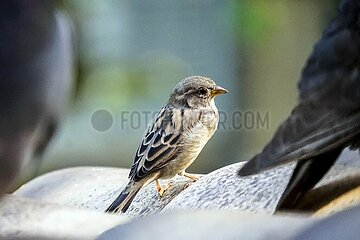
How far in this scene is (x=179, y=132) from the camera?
602 mm

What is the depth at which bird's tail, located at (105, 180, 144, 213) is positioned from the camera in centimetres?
61

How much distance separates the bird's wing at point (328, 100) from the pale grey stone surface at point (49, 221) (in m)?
0.14

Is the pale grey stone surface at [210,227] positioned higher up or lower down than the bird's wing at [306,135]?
lower down

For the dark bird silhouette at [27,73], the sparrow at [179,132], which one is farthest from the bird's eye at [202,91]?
the dark bird silhouette at [27,73]

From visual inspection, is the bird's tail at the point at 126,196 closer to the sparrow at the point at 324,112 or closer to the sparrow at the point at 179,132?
the sparrow at the point at 179,132

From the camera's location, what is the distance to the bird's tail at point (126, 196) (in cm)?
61

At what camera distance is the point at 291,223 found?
0.51 meters

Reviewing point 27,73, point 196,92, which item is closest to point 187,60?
point 196,92

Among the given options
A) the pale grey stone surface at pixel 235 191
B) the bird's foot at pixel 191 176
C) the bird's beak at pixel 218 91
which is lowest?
the pale grey stone surface at pixel 235 191

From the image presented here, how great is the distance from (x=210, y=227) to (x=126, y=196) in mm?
117

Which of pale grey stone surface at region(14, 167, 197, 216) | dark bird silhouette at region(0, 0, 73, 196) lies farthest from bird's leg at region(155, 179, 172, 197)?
dark bird silhouette at region(0, 0, 73, 196)

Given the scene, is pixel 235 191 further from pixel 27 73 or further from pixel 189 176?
pixel 27 73

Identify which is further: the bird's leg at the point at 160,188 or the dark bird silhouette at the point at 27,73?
the bird's leg at the point at 160,188

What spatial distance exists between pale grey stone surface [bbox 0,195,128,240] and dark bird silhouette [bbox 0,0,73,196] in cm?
9
